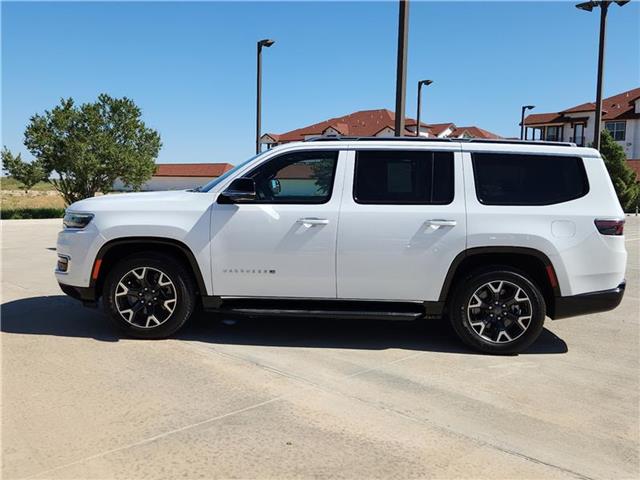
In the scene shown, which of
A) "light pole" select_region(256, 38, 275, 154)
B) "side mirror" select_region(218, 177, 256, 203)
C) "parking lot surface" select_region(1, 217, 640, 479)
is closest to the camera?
"parking lot surface" select_region(1, 217, 640, 479)

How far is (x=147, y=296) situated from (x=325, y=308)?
5.68 ft

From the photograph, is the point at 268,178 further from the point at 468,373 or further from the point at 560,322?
the point at 560,322

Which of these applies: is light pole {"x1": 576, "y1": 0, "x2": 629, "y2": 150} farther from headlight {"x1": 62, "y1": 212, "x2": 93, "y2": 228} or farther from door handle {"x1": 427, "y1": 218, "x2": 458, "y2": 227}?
headlight {"x1": 62, "y1": 212, "x2": 93, "y2": 228}

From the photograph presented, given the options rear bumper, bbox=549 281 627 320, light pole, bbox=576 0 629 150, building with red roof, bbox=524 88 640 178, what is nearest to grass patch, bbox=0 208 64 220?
light pole, bbox=576 0 629 150

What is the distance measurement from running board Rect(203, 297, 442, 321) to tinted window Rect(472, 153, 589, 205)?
1.20 meters

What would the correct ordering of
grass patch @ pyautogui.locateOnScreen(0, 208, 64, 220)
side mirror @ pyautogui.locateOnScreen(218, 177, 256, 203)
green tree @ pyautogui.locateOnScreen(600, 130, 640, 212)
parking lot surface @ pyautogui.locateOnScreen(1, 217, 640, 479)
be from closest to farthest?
parking lot surface @ pyautogui.locateOnScreen(1, 217, 640, 479) → side mirror @ pyautogui.locateOnScreen(218, 177, 256, 203) → grass patch @ pyautogui.locateOnScreen(0, 208, 64, 220) → green tree @ pyautogui.locateOnScreen(600, 130, 640, 212)

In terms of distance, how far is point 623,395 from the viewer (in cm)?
445

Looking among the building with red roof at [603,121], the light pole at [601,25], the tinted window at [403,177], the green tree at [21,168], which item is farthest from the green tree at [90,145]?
the building with red roof at [603,121]

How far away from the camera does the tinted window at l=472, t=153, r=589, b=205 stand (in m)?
5.30

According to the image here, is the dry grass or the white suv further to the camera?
the dry grass

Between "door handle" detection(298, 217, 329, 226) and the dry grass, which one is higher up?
"door handle" detection(298, 217, 329, 226)

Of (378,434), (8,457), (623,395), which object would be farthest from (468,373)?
(8,457)

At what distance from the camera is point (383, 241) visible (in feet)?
17.2

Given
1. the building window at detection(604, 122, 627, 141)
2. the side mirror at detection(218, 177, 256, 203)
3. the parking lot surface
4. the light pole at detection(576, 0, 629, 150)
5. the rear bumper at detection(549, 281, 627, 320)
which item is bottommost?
the parking lot surface
